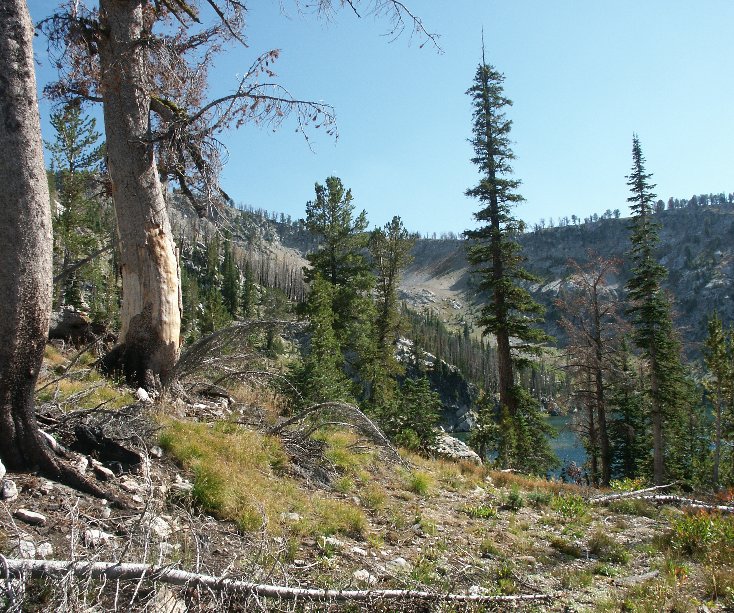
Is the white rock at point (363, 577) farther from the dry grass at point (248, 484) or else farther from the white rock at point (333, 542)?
the dry grass at point (248, 484)

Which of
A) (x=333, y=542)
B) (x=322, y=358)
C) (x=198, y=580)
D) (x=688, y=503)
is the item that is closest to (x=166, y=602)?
(x=198, y=580)

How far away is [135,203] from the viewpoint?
22.4ft

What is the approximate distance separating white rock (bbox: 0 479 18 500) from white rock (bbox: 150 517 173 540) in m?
0.98

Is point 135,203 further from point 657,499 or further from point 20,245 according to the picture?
point 657,499

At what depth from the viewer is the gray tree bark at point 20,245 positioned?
3.72m

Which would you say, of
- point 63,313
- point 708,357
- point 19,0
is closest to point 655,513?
point 19,0

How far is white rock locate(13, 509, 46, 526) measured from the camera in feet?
11.2

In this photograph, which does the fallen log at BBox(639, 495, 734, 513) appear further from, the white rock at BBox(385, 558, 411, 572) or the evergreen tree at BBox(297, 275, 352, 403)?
the evergreen tree at BBox(297, 275, 352, 403)

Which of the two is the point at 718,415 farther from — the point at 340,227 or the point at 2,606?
the point at 2,606

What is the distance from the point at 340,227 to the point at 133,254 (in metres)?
22.1

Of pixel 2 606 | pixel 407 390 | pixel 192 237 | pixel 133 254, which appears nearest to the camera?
pixel 2 606

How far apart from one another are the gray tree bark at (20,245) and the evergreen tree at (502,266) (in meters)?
17.8

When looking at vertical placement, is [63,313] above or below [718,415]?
above

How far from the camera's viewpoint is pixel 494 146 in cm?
2100
